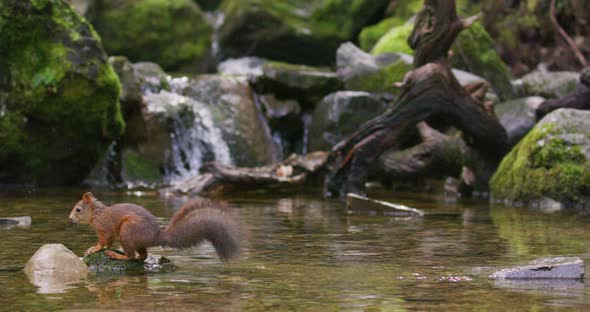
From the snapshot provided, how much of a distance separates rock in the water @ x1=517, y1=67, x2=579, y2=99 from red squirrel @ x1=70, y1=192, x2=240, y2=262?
16.8 m

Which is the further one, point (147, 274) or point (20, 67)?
point (20, 67)

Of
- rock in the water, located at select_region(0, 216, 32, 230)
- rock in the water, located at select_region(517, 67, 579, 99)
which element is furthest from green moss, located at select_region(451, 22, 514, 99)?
rock in the water, located at select_region(0, 216, 32, 230)

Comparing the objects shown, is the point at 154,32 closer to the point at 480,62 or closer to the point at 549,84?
the point at 480,62

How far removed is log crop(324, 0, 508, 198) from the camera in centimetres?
1584

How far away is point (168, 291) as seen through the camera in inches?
257

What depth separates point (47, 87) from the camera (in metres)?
17.1

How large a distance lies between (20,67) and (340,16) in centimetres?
1298

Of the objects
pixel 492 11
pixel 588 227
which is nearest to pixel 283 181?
pixel 588 227

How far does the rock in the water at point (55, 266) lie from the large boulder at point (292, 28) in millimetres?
20116

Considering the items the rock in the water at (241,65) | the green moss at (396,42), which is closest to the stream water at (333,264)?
the green moss at (396,42)

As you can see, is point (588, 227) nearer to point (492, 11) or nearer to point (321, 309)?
point (321, 309)

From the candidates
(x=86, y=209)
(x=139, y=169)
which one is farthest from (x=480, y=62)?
(x=86, y=209)

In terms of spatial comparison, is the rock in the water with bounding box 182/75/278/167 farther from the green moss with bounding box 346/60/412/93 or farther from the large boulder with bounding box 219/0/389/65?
the large boulder with bounding box 219/0/389/65

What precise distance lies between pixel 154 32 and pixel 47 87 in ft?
31.3
